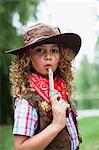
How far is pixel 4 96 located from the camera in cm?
1606

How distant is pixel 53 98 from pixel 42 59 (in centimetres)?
26

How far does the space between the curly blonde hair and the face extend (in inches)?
2.8

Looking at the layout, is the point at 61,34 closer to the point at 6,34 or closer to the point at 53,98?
the point at 53,98

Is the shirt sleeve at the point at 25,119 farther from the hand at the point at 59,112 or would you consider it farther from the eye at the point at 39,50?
the eye at the point at 39,50

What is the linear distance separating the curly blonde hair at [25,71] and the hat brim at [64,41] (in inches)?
1.3

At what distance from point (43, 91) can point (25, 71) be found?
8.9 inches

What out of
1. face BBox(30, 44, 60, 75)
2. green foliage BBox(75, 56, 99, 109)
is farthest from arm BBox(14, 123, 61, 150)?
green foliage BBox(75, 56, 99, 109)

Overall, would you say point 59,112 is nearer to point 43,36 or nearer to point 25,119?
point 25,119

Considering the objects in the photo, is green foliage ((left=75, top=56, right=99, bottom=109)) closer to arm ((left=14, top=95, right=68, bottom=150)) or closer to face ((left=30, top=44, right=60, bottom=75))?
face ((left=30, top=44, right=60, bottom=75))

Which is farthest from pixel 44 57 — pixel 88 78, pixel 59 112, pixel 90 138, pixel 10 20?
pixel 88 78

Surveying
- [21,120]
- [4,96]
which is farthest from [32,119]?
[4,96]

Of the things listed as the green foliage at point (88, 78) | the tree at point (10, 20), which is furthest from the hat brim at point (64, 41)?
the green foliage at point (88, 78)

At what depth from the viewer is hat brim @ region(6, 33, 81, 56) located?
2846mm

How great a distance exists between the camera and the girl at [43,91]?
8.86 ft
